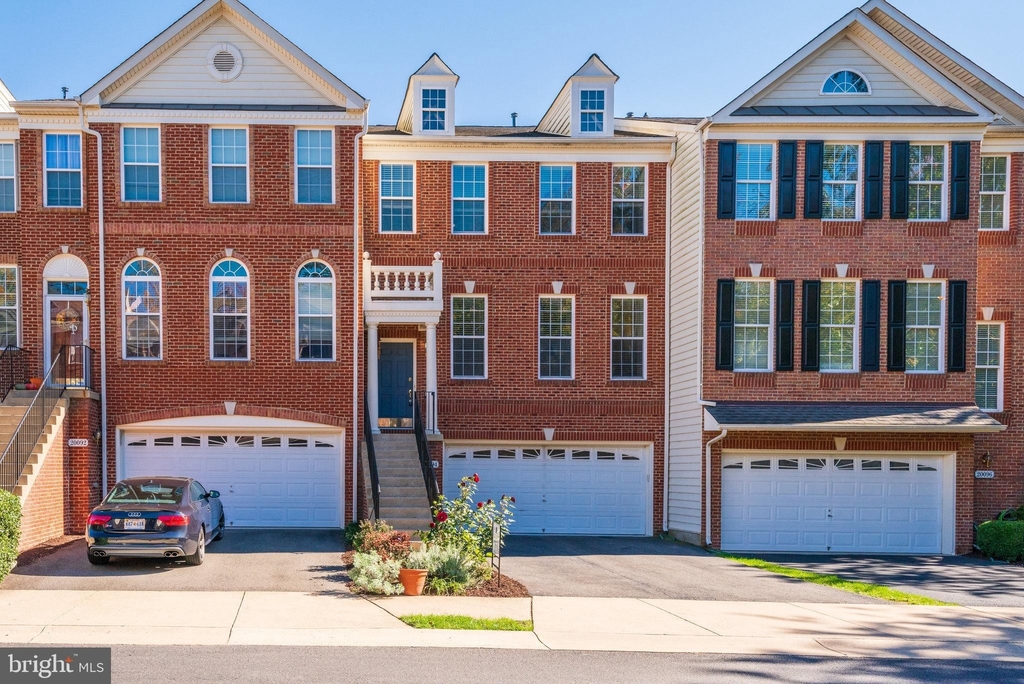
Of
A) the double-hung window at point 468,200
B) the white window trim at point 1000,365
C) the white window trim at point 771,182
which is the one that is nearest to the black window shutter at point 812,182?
the white window trim at point 771,182

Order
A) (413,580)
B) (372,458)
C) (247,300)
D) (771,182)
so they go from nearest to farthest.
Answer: (413,580), (372,458), (247,300), (771,182)

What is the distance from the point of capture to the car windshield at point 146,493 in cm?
1550

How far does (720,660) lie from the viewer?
36.6ft

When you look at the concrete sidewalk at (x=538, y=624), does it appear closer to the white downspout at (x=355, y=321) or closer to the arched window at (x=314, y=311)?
the white downspout at (x=355, y=321)

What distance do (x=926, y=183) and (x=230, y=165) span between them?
15.5 m

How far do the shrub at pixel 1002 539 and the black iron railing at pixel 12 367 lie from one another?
21.3 meters

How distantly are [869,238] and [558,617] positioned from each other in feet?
41.1

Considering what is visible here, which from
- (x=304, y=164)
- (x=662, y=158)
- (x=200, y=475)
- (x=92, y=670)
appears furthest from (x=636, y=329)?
(x=92, y=670)

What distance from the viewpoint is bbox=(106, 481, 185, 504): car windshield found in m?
15.5

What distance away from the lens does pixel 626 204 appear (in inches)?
909

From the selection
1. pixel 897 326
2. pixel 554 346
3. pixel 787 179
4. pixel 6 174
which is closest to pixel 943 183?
pixel 897 326

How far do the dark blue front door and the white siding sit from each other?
6058mm

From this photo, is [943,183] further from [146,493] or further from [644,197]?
[146,493]

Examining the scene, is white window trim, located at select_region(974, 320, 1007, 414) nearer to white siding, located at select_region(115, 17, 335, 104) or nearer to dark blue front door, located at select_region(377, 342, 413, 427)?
dark blue front door, located at select_region(377, 342, 413, 427)
